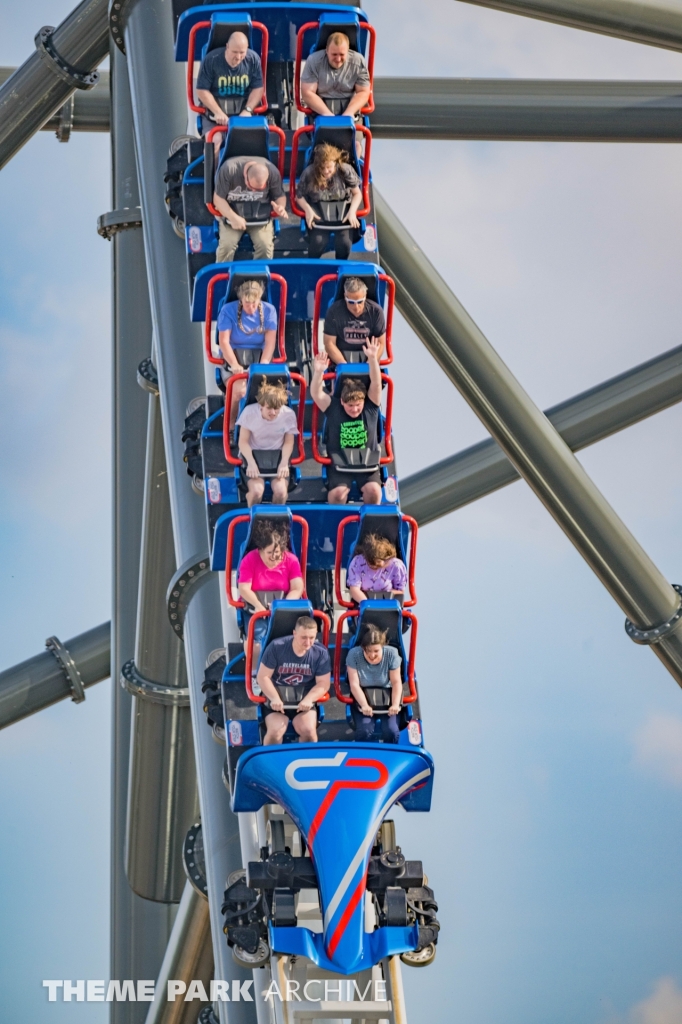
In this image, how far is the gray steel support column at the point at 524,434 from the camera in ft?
32.1

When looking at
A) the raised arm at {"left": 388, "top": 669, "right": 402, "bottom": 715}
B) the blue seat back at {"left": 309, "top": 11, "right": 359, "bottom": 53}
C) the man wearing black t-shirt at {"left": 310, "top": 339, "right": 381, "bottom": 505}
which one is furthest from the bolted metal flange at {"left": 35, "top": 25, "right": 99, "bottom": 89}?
the raised arm at {"left": 388, "top": 669, "right": 402, "bottom": 715}

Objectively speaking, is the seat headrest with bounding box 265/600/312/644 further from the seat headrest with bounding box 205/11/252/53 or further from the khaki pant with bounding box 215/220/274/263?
the seat headrest with bounding box 205/11/252/53

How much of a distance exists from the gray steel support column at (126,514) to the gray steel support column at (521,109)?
168 cm

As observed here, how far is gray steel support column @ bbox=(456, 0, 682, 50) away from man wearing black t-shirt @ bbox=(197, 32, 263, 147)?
1.86 metres

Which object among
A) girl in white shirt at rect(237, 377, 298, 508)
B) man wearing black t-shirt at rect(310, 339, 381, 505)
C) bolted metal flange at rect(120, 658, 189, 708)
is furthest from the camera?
bolted metal flange at rect(120, 658, 189, 708)

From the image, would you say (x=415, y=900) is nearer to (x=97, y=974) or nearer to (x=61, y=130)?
(x=61, y=130)

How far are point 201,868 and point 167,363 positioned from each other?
2.39 meters

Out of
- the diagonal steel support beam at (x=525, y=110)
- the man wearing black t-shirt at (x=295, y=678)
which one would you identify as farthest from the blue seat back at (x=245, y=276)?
the diagonal steel support beam at (x=525, y=110)

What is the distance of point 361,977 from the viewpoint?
590 centimetres

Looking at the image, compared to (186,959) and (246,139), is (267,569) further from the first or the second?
(186,959)

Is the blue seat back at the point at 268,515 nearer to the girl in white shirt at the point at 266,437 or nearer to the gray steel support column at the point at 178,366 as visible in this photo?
the girl in white shirt at the point at 266,437

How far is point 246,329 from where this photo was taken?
300 inches

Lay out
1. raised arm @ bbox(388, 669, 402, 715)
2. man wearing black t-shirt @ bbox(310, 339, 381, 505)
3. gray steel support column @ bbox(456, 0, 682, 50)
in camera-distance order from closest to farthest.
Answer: raised arm @ bbox(388, 669, 402, 715), man wearing black t-shirt @ bbox(310, 339, 381, 505), gray steel support column @ bbox(456, 0, 682, 50)

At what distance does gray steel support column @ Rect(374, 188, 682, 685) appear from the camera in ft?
32.1
